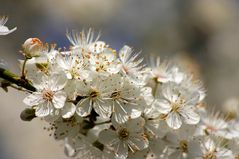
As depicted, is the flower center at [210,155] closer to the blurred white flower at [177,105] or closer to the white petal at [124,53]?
the blurred white flower at [177,105]

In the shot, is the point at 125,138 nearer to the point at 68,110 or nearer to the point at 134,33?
the point at 68,110

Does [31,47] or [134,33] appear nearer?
[31,47]

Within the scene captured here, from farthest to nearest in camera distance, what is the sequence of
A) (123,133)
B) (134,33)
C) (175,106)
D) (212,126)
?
(134,33) → (212,126) → (175,106) → (123,133)

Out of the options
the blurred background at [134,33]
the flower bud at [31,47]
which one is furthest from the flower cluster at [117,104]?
the blurred background at [134,33]

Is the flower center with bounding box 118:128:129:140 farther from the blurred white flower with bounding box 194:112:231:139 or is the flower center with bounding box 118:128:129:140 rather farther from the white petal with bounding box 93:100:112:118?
the blurred white flower with bounding box 194:112:231:139

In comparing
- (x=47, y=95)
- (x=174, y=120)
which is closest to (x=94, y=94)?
(x=47, y=95)

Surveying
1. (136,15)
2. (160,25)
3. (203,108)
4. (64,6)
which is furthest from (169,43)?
(203,108)

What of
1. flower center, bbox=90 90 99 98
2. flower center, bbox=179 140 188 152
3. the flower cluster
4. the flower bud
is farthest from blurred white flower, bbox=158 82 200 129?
the flower bud
